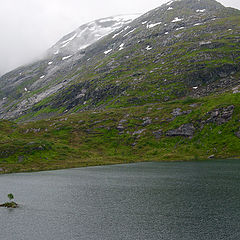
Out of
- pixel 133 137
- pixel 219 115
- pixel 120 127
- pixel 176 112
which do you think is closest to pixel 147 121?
pixel 133 137

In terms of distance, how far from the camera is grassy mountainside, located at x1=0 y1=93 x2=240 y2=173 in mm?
130250

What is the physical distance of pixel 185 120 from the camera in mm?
157000

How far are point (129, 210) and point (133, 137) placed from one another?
114816 mm

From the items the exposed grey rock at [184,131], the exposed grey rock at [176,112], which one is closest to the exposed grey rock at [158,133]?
the exposed grey rock at [184,131]

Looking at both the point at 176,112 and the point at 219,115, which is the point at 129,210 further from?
the point at 176,112

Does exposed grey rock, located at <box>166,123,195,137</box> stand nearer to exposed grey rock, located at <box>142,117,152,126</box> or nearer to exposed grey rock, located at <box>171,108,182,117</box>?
exposed grey rock, located at <box>171,108,182,117</box>

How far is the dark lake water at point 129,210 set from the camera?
37469 mm

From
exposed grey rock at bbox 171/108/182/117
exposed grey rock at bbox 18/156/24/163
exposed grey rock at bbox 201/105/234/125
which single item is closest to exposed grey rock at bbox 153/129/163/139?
exposed grey rock at bbox 171/108/182/117

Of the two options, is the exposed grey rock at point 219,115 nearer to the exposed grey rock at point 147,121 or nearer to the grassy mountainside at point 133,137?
the grassy mountainside at point 133,137

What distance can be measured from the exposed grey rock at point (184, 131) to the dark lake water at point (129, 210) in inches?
2761

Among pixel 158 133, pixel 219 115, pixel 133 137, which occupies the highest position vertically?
pixel 219 115

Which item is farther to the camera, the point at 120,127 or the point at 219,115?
the point at 120,127

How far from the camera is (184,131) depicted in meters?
150

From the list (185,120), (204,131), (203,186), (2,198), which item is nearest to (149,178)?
(203,186)
